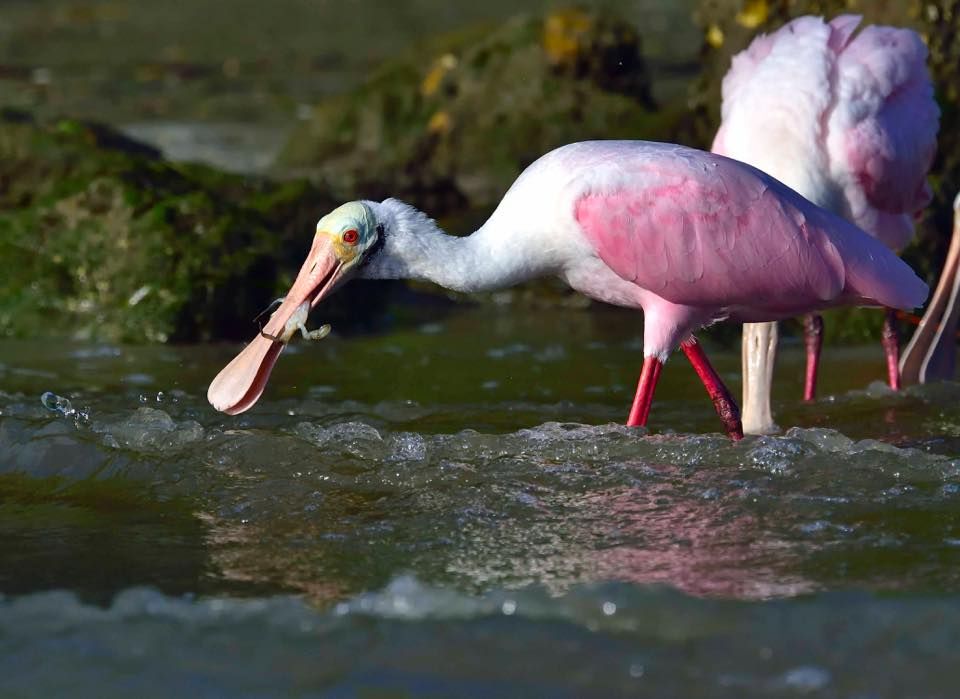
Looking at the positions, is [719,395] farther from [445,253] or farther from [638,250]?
[445,253]

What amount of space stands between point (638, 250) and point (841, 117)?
1.80 m

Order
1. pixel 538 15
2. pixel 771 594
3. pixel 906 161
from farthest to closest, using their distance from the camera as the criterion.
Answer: pixel 538 15 < pixel 906 161 < pixel 771 594

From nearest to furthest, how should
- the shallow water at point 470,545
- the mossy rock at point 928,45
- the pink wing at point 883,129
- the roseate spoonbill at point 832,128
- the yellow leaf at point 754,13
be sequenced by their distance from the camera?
the shallow water at point 470,545 → the roseate spoonbill at point 832,128 → the pink wing at point 883,129 → the mossy rock at point 928,45 → the yellow leaf at point 754,13

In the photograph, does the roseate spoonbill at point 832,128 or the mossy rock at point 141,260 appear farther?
the mossy rock at point 141,260

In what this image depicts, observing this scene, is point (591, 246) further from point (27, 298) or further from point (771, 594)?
point (27, 298)

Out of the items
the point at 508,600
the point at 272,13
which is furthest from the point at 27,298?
the point at 272,13

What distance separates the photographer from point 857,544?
523 centimetres

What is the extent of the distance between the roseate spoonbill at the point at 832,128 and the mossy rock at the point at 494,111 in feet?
10.3

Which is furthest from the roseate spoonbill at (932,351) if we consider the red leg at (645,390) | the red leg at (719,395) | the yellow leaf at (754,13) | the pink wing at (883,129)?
the yellow leaf at (754,13)

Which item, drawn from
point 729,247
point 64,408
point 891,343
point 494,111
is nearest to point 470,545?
point 729,247

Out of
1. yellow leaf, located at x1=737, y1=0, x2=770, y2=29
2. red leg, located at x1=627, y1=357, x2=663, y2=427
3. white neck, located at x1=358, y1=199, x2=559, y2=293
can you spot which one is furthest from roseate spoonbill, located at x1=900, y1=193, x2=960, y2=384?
white neck, located at x1=358, y1=199, x2=559, y2=293

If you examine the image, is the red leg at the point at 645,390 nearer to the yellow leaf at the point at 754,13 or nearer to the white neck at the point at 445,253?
the white neck at the point at 445,253

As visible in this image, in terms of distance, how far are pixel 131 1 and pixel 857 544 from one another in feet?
71.3

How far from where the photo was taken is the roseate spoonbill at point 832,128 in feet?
24.8
